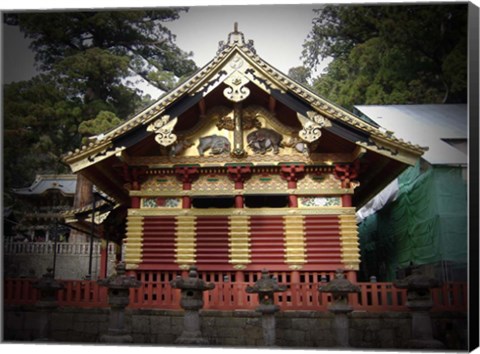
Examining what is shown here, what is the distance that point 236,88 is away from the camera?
12.3 meters

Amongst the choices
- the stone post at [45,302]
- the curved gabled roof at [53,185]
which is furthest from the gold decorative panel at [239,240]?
the curved gabled roof at [53,185]

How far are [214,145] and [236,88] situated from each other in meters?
1.63

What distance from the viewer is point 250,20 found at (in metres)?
12.4

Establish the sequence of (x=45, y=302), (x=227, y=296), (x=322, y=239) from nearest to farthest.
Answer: (x=45, y=302) < (x=227, y=296) < (x=322, y=239)

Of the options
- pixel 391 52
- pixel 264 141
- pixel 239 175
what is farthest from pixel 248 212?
pixel 391 52

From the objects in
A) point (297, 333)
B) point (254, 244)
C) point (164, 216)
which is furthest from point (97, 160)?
point (297, 333)

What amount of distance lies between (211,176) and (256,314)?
12.5 ft

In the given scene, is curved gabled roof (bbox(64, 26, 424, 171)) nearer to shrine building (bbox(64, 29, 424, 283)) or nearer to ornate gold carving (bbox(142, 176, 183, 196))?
shrine building (bbox(64, 29, 424, 283))

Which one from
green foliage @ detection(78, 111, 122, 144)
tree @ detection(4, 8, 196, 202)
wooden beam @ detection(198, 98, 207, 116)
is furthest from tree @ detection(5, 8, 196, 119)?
wooden beam @ detection(198, 98, 207, 116)

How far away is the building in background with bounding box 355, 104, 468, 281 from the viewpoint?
13.2 meters

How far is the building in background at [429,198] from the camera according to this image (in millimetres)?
13227

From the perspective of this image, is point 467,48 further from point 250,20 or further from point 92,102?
point 92,102

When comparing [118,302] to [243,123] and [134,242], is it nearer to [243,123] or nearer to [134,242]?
[134,242]

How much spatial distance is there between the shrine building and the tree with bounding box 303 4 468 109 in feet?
9.27
